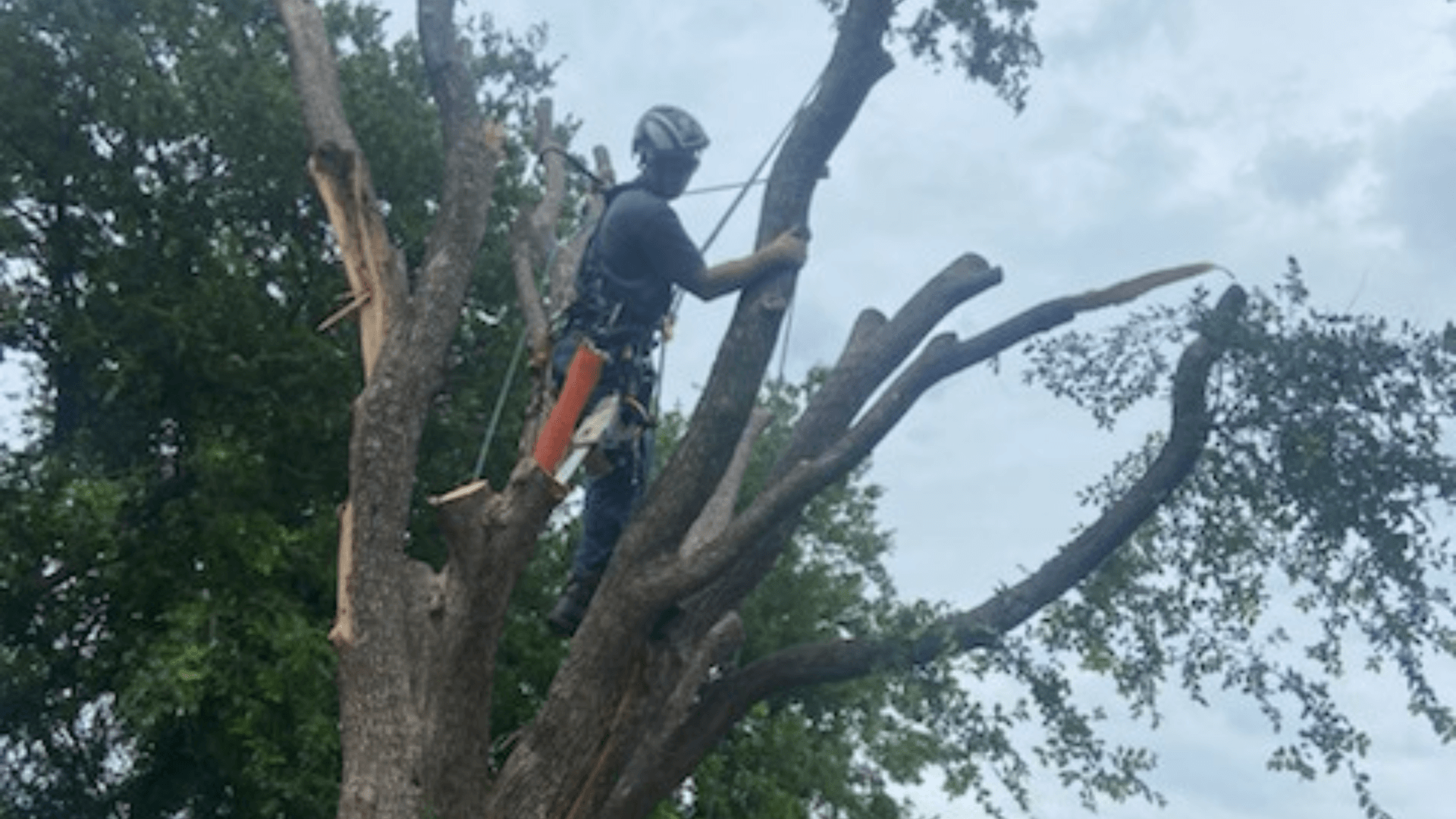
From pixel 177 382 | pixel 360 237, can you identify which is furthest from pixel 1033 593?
pixel 177 382

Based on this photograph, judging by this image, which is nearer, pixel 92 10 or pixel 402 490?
pixel 402 490

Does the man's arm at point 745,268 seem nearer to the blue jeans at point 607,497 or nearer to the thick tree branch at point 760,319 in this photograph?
the thick tree branch at point 760,319

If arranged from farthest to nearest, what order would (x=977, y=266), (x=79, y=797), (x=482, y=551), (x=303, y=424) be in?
(x=79, y=797) → (x=303, y=424) → (x=977, y=266) → (x=482, y=551)

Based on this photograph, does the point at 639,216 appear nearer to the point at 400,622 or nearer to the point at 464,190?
the point at 464,190

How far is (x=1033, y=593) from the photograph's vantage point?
7551 mm

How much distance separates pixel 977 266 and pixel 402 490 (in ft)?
9.23

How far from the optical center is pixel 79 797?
16484mm

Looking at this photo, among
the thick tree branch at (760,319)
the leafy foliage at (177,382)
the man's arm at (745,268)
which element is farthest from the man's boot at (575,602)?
the leafy foliage at (177,382)

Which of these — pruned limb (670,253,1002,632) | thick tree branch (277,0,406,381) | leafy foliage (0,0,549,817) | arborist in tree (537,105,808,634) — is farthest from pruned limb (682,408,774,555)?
leafy foliage (0,0,549,817)

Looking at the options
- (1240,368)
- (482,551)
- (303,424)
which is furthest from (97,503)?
(1240,368)

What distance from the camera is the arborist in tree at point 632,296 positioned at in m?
7.49

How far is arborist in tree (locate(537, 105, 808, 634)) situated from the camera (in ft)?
24.6

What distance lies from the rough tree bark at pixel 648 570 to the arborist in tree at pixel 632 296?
0.24 m

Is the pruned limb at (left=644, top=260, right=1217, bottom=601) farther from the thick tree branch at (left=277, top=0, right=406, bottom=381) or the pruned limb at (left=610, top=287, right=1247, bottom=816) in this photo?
the thick tree branch at (left=277, top=0, right=406, bottom=381)
